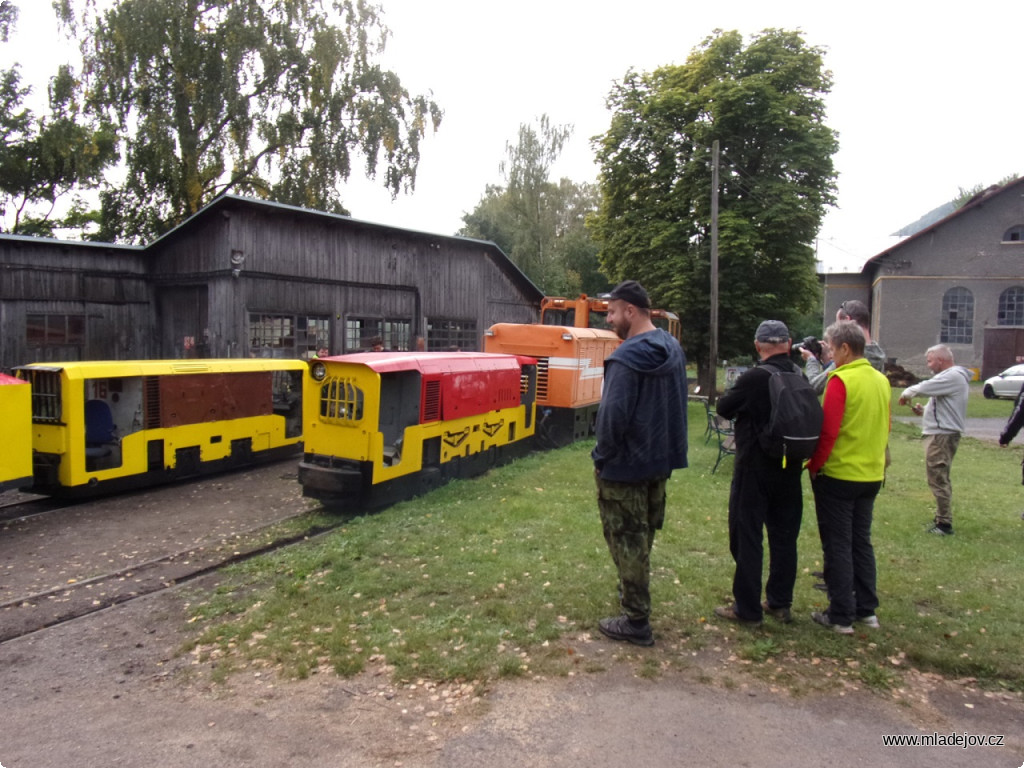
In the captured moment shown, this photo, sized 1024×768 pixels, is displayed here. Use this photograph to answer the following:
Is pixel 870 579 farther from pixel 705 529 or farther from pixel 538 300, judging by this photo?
pixel 538 300

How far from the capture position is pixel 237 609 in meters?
5.42

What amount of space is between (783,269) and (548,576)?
2311 cm

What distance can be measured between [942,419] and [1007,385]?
24.3 m

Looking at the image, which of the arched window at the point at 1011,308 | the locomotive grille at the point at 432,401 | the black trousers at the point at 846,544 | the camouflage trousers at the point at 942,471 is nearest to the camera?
the black trousers at the point at 846,544

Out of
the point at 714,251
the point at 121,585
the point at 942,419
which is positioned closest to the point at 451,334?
the point at 714,251

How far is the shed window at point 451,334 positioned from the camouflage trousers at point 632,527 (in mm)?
18745

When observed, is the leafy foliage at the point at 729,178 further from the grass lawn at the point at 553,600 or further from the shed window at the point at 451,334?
the grass lawn at the point at 553,600

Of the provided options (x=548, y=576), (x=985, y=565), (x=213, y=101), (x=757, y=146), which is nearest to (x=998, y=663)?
(x=985, y=565)

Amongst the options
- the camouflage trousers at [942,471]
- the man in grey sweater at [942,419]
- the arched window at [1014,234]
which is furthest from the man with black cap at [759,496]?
the arched window at [1014,234]

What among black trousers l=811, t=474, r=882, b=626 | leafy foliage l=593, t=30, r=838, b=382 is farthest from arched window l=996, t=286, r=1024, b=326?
black trousers l=811, t=474, r=882, b=626

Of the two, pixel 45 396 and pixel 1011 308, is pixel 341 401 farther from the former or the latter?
pixel 1011 308

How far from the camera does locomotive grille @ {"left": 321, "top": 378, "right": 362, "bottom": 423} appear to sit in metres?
8.25

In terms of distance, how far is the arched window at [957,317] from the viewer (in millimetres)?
36281

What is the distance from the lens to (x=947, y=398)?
7.36 meters
